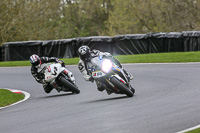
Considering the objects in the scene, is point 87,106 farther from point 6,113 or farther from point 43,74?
point 43,74

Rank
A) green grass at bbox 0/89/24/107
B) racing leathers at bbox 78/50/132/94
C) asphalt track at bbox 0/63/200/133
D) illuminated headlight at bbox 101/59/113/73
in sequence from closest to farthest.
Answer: asphalt track at bbox 0/63/200/133, illuminated headlight at bbox 101/59/113/73, racing leathers at bbox 78/50/132/94, green grass at bbox 0/89/24/107

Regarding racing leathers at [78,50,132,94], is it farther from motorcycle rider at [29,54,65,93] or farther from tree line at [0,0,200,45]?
tree line at [0,0,200,45]

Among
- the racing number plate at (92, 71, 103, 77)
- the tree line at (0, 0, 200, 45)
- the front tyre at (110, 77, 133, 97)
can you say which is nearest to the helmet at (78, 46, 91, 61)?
the racing number plate at (92, 71, 103, 77)

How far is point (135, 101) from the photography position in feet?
32.5

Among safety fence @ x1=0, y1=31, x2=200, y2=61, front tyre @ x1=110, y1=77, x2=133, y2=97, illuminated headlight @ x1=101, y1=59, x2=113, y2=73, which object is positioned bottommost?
safety fence @ x1=0, y1=31, x2=200, y2=61

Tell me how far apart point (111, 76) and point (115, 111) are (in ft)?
6.68

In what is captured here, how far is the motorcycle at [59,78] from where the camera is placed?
42.0ft

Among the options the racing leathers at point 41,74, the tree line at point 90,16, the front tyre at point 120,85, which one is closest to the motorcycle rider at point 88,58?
the front tyre at point 120,85

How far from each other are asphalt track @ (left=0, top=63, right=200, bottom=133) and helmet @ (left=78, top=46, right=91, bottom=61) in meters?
Answer: 1.06

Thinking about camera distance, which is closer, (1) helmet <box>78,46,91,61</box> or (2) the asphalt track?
(2) the asphalt track

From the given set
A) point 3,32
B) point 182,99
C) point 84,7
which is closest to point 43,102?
point 182,99

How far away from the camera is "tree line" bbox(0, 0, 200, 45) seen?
43.6m

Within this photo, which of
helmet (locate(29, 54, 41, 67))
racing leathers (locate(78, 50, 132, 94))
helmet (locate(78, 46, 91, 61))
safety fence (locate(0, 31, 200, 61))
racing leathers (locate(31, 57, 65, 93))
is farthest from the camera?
safety fence (locate(0, 31, 200, 61))

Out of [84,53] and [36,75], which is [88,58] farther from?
[36,75]
